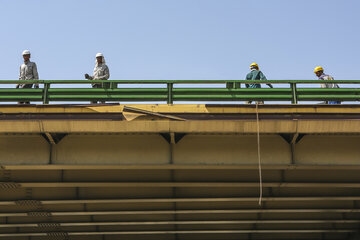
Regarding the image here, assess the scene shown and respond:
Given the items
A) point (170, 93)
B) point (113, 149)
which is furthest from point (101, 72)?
point (113, 149)

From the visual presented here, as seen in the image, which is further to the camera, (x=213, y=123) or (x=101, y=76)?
(x=101, y=76)

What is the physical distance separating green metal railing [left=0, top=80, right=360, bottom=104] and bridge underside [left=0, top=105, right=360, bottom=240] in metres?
1.18

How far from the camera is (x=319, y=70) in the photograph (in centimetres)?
1942

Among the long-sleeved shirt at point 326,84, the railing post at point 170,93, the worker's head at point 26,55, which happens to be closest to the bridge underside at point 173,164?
the railing post at point 170,93

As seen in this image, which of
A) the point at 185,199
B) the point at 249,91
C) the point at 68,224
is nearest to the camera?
the point at 249,91

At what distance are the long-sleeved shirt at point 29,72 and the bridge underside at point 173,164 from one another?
136 inches

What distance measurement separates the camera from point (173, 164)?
15.4 metres

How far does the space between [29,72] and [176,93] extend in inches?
203

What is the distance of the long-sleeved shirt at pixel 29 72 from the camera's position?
1886cm

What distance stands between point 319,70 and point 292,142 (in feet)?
15.7

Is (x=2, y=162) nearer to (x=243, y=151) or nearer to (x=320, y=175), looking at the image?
(x=243, y=151)

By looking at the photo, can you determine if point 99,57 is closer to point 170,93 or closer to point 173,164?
point 170,93

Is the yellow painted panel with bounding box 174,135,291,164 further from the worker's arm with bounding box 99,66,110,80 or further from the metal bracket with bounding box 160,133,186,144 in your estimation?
the worker's arm with bounding box 99,66,110,80

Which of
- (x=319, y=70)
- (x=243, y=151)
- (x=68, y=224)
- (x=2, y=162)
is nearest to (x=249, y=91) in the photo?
(x=243, y=151)
